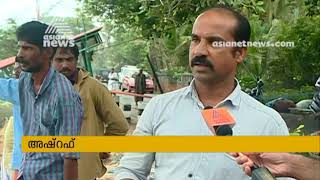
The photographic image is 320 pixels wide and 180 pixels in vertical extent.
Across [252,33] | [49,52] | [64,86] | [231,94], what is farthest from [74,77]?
[252,33]

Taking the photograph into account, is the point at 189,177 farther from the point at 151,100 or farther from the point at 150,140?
the point at 151,100

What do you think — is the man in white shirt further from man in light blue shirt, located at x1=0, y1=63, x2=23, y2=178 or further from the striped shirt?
man in light blue shirt, located at x1=0, y1=63, x2=23, y2=178

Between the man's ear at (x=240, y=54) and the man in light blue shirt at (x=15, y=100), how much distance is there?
1028 millimetres

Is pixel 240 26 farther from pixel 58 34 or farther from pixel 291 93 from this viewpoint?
pixel 58 34

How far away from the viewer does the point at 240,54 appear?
243 centimetres

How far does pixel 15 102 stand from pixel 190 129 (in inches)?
33.6

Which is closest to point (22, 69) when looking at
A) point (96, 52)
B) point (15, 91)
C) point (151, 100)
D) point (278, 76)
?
point (15, 91)

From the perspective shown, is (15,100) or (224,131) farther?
(15,100)

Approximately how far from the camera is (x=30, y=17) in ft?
8.04

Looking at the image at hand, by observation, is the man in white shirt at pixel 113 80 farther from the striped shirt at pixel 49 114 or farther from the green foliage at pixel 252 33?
the striped shirt at pixel 49 114

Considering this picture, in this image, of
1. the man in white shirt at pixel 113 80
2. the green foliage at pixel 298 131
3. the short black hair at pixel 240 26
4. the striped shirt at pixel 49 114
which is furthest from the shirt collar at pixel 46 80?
Answer: the green foliage at pixel 298 131

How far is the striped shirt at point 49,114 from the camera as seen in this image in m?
2.48

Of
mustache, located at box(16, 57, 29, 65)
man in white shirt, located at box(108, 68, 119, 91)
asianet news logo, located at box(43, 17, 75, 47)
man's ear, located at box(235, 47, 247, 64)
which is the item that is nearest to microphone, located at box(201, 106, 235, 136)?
man's ear, located at box(235, 47, 247, 64)

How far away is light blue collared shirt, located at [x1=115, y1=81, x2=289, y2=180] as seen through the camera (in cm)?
232
